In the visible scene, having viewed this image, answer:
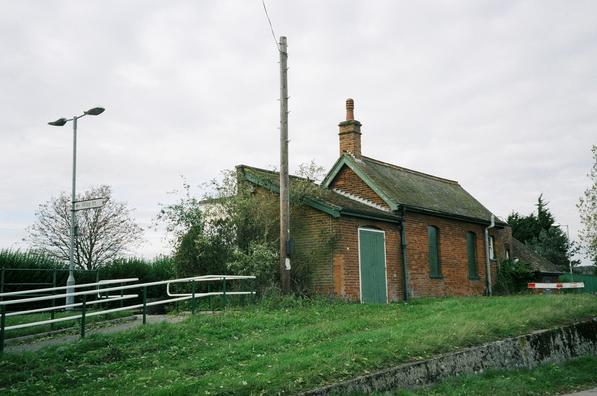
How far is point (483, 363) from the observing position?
1022 centimetres

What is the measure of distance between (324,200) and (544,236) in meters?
35.8

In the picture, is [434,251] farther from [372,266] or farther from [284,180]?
[284,180]

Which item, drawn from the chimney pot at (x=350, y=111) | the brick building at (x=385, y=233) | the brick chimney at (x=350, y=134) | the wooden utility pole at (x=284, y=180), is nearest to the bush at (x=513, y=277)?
the brick building at (x=385, y=233)

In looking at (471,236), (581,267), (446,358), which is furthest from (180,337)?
(581,267)

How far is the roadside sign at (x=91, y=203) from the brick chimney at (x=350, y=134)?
9.87m

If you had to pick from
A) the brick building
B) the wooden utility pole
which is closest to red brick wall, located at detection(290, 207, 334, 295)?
the brick building

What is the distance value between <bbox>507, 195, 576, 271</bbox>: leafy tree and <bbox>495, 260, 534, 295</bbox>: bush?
1964 cm

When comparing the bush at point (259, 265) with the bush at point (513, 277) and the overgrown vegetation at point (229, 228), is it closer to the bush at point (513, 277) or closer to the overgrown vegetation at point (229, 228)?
the overgrown vegetation at point (229, 228)

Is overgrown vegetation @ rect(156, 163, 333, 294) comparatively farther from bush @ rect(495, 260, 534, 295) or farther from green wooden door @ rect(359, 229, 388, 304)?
bush @ rect(495, 260, 534, 295)

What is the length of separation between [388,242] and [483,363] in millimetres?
9411

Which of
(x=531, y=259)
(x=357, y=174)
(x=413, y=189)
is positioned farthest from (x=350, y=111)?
(x=531, y=259)

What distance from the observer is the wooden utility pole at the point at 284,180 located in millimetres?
15484

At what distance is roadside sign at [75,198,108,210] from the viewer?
15607 mm

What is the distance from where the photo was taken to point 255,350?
9406mm
